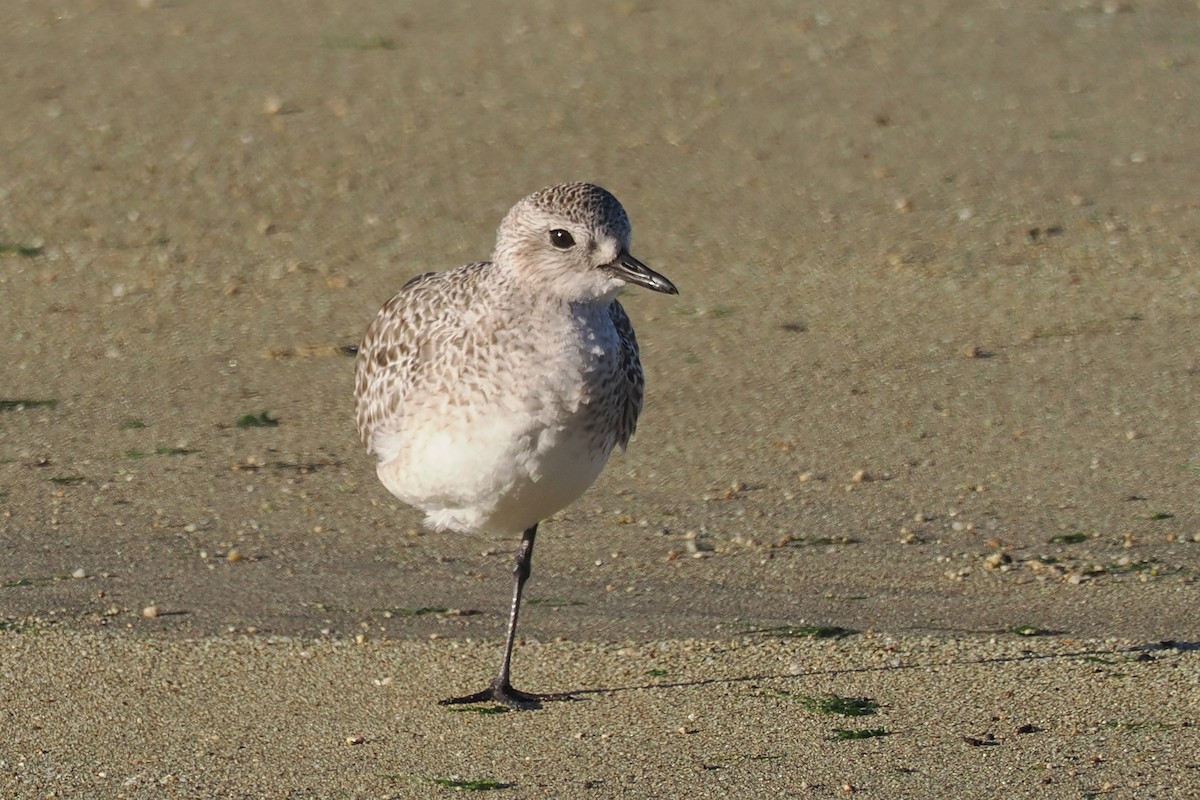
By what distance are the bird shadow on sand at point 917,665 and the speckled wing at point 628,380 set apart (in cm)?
71

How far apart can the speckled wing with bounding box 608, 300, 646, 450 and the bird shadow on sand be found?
713 millimetres

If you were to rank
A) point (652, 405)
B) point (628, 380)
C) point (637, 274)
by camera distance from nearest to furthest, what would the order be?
1. point (637, 274)
2. point (628, 380)
3. point (652, 405)

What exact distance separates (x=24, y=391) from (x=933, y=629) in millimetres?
4343

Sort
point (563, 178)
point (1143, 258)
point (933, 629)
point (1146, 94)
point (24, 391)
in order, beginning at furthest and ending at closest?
1. point (1146, 94)
2. point (563, 178)
3. point (1143, 258)
4. point (24, 391)
5. point (933, 629)

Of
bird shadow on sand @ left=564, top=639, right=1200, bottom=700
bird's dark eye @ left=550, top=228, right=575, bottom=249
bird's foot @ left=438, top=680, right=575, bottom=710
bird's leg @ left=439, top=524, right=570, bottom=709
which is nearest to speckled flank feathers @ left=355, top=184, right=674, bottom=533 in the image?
bird's dark eye @ left=550, top=228, right=575, bottom=249

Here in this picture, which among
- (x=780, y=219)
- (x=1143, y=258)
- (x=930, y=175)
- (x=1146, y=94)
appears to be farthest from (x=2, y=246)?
(x=1146, y=94)

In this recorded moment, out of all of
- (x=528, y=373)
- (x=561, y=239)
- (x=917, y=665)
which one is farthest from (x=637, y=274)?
(x=917, y=665)

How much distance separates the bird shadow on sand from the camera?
5.82m

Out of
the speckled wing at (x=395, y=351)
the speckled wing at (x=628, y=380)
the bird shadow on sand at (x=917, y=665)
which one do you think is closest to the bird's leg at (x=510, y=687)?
the bird shadow on sand at (x=917, y=665)

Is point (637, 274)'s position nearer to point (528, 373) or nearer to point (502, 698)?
point (528, 373)

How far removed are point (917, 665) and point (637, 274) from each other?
1.50 metres

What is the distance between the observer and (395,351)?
19.5 feet

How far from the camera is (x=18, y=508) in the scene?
7.32 metres

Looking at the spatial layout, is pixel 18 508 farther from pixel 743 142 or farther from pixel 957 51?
pixel 957 51
